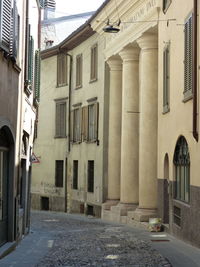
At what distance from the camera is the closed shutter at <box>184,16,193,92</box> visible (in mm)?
14398

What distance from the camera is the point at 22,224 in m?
16.0

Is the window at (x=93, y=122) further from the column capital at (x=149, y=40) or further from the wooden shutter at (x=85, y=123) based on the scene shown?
the column capital at (x=149, y=40)

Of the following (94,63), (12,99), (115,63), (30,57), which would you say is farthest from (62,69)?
(12,99)

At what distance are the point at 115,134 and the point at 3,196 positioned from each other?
12239 millimetres

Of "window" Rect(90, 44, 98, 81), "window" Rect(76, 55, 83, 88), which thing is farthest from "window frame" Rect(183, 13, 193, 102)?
"window" Rect(76, 55, 83, 88)

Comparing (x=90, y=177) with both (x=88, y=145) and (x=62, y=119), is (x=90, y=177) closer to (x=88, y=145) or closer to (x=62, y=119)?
(x=88, y=145)

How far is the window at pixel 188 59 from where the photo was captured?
47.2 feet

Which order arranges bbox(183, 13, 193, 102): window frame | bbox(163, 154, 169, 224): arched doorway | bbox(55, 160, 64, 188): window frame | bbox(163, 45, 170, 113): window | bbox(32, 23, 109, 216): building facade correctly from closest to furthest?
1. bbox(183, 13, 193, 102): window frame
2. bbox(163, 45, 170, 113): window
3. bbox(163, 154, 169, 224): arched doorway
4. bbox(32, 23, 109, 216): building facade
5. bbox(55, 160, 64, 188): window frame

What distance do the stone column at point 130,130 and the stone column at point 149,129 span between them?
182cm

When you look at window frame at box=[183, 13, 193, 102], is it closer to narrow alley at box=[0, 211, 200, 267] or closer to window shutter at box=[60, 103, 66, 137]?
narrow alley at box=[0, 211, 200, 267]

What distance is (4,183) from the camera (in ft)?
42.2

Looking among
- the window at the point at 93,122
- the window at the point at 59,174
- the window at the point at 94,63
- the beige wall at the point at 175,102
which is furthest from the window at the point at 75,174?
the beige wall at the point at 175,102

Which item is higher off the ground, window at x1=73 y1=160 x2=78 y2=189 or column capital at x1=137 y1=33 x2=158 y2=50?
column capital at x1=137 y1=33 x2=158 y2=50

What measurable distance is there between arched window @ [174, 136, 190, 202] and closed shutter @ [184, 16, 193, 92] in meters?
1.62
